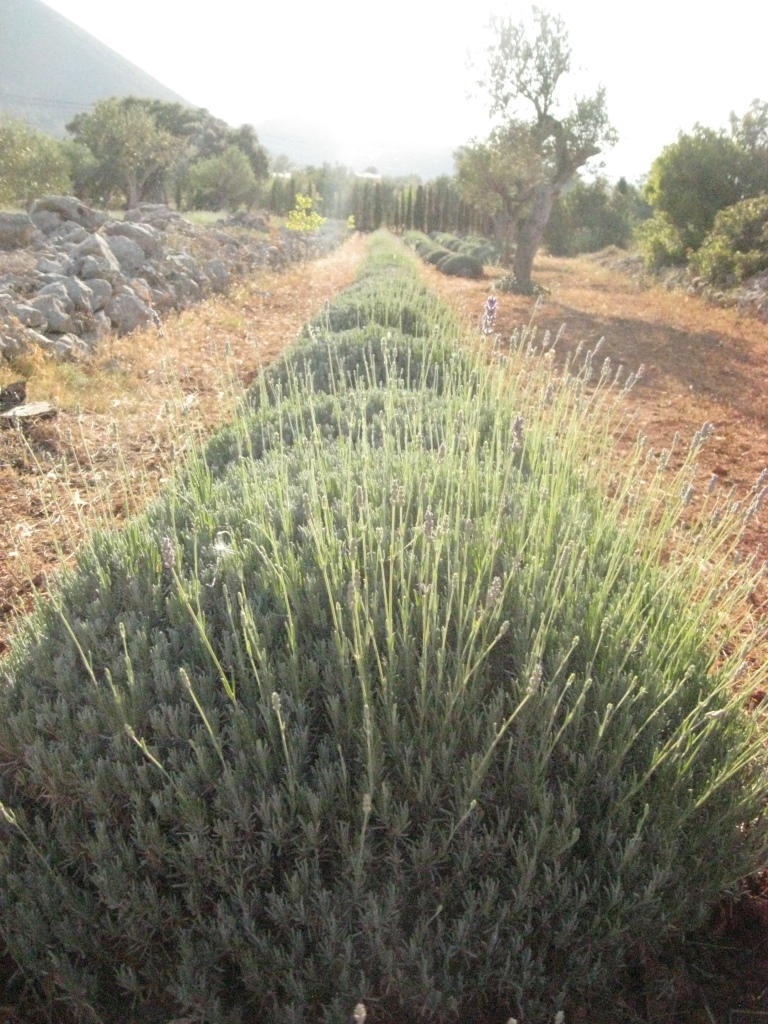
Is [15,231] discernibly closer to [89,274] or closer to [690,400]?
[89,274]

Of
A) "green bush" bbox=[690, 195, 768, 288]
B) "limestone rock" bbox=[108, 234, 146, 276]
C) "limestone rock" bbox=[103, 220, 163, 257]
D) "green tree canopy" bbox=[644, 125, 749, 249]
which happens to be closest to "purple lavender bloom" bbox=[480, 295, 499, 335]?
"limestone rock" bbox=[108, 234, 146, 276]

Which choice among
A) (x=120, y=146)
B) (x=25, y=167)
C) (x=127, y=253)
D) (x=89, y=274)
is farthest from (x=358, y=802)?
(x=120, y=146)

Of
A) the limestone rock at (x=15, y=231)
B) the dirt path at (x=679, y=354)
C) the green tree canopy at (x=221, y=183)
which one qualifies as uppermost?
the green tree canopy at (x=221, y=183)

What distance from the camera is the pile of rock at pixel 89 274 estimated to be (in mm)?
7582

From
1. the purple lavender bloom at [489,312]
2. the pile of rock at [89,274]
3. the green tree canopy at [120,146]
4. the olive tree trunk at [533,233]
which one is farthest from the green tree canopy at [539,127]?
the green tree canopy at [120,146]

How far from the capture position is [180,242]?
15289 mm

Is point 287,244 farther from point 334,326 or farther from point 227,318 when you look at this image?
point 334,326

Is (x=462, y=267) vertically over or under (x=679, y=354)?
over

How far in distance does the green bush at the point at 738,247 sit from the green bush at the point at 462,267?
253 inches

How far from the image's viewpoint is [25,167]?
906 inches

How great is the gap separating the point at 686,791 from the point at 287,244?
967 inches

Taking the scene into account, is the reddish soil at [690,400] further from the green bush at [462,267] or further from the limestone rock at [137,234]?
the limestone rock at [137,234]

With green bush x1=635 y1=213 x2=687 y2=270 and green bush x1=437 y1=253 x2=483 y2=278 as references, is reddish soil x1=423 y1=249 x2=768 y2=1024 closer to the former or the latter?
green bush x1=437 y1=253 x2=483 y2=278

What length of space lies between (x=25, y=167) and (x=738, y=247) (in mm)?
22151
